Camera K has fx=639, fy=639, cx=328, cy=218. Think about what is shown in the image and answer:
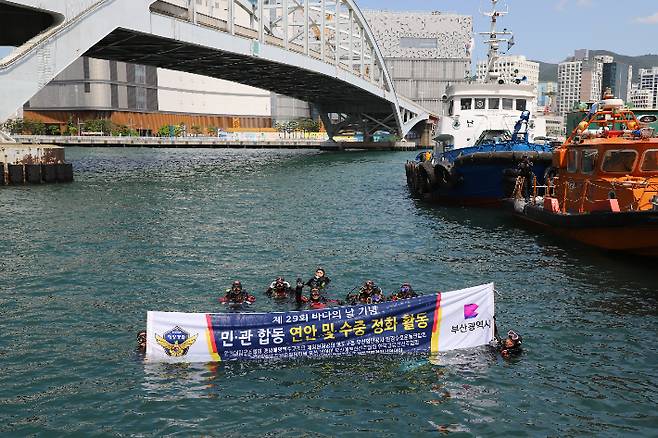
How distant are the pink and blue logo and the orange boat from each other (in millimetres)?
11760

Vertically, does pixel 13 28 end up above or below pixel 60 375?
above

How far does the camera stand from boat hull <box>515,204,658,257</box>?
934 inches

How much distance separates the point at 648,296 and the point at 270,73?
73.0 m

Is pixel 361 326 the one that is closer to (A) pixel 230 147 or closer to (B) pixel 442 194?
(B) pixel 442 194

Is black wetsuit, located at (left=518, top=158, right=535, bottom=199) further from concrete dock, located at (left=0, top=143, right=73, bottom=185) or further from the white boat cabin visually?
concrete dock, located at (left=0, top=143, right=73, bottom=185)

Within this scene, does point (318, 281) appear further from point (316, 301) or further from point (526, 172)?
point (526, 172)

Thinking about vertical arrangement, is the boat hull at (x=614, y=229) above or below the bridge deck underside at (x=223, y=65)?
below

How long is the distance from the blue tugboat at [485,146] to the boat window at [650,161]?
1096 cm

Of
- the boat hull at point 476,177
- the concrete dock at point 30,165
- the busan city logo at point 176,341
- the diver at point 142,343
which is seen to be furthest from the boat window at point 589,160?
the concrete dock at point 30,165

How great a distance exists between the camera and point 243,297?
19484 mm

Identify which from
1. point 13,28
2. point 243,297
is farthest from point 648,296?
point 13,28

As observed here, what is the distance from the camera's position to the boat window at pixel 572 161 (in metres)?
28.4

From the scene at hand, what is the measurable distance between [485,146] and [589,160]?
12.1 metres

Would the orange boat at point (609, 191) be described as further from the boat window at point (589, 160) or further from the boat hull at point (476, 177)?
the boat hull at point (476, 177)
